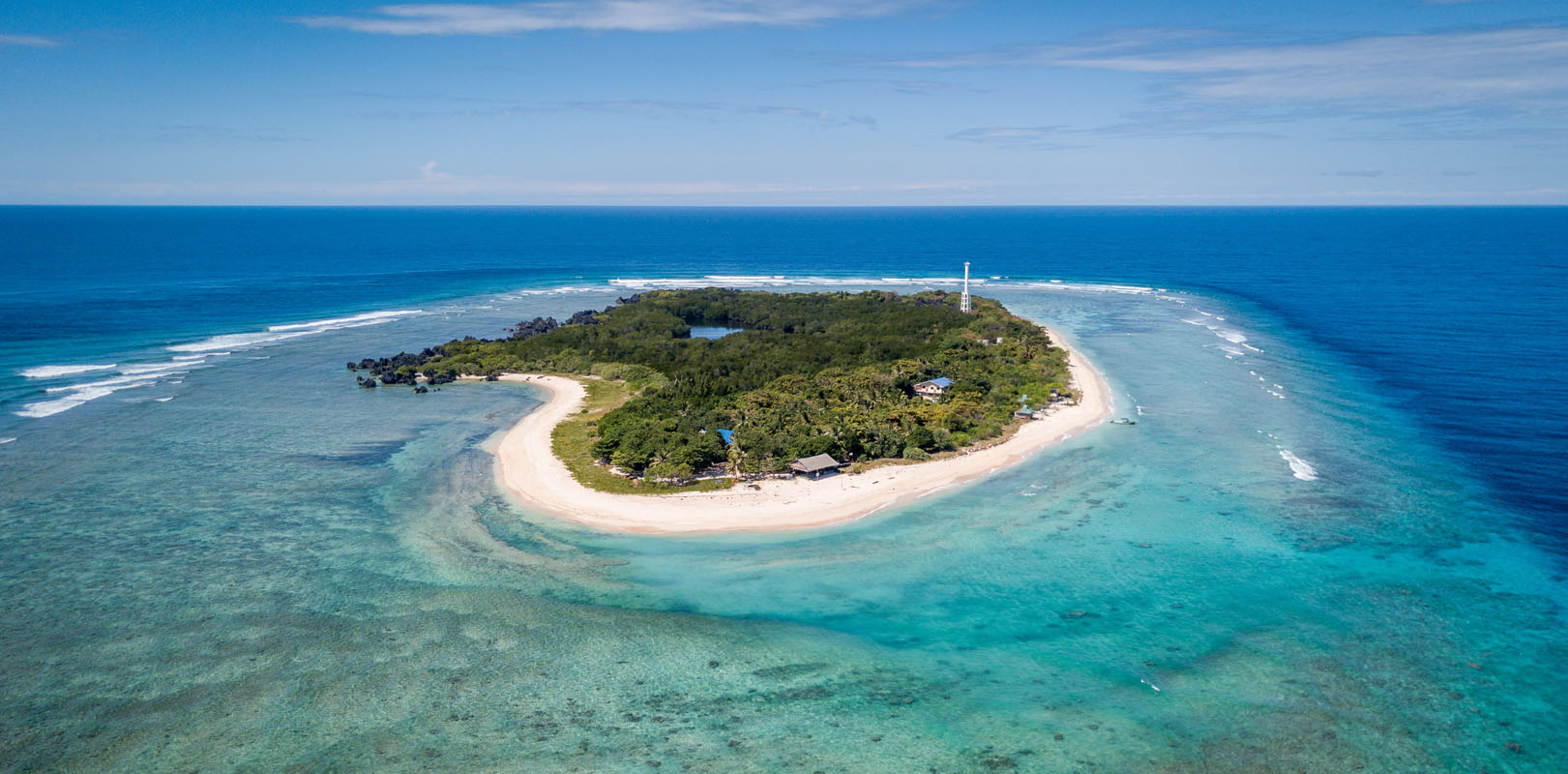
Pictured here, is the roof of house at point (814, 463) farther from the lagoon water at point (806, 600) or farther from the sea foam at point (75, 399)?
the sea foam at point (75, 399)

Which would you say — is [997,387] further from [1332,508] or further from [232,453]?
[232,453]

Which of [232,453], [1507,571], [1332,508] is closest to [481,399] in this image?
[232,453]

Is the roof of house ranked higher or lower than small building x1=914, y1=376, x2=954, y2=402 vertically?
lower

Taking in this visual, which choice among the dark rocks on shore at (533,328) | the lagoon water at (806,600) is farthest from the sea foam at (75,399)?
the dark rocks on shore at (533,328)

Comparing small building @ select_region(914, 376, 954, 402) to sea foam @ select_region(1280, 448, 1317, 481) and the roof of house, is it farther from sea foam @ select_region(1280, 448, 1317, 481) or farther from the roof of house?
sea foam @ select_region(1280, 448, 1317, 481)

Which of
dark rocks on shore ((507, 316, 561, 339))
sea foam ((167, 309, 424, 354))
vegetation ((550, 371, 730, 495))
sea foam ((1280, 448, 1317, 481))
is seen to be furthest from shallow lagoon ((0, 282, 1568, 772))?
dark rocks on shore ((507, 316, 561, 339))

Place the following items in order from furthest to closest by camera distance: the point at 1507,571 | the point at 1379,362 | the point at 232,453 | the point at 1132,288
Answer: the point at 1132,288, the point at 1379,362, the point at 232,453, the point at 1507,571
